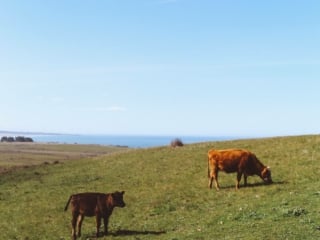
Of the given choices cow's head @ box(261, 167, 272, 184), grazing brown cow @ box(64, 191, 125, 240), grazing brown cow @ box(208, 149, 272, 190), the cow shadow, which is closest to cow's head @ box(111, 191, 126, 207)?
grazing brown cow @ box(64, 191, 125, 240)

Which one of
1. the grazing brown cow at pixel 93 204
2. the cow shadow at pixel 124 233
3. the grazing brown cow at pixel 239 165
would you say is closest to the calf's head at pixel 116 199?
the grazing brown cow at pixel 93 204

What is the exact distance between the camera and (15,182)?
141 feet

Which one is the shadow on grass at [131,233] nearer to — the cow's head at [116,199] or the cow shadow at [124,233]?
the cow shadow at [124,233]

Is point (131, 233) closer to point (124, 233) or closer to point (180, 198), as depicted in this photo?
point (124, 233)

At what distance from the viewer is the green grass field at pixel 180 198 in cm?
1923

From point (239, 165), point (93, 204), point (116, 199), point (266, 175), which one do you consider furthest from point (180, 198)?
point (93, 204)

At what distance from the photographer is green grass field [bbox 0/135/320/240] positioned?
1923 cm

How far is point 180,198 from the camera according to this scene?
1091 inches

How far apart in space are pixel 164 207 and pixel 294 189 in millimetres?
6785

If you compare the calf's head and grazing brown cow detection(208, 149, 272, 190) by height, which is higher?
grazing brown cow detection(208, 149, 272, 190)

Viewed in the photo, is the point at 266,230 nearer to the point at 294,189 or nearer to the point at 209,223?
the point at 209,223

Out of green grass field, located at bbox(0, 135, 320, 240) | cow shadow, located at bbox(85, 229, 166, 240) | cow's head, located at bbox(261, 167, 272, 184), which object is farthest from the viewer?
cow's head, located at bbox(261, 167, 272, 184)

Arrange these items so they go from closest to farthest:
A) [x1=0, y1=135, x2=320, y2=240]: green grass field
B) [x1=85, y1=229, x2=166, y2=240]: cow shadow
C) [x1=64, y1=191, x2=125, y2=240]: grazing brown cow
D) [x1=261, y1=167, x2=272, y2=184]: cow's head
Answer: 1. [x1=0, y1=135, x2=320, y2=240]: green grass field
2. [x1=64, y1=191, x2=125, y2=240]: grazing brown cow
3. [x1=85, y1=229, x2=166, y2=240]: cow shadow
4. [x1=261, y1=167, x2=272, y2=184]: cow's head

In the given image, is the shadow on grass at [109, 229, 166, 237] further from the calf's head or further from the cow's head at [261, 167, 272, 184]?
the cow's head at [261, 167, 272, 184]
